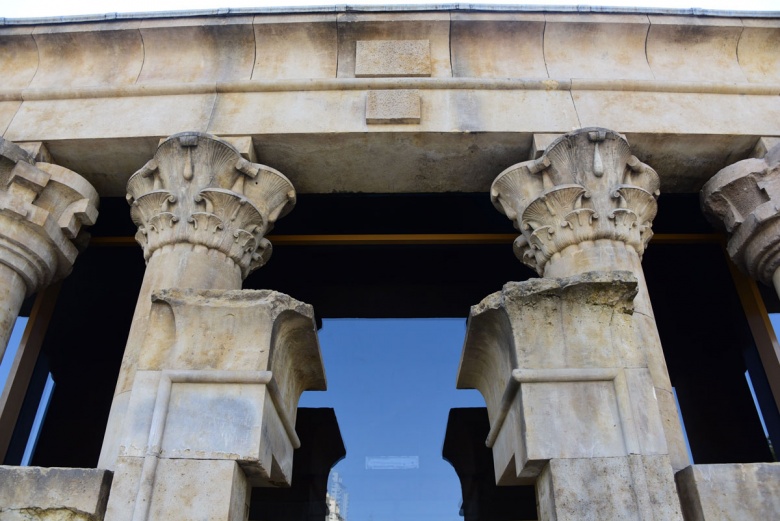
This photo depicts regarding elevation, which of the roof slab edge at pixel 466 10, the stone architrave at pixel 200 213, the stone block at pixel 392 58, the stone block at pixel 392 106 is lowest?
the stone architrave at pixel 200 213

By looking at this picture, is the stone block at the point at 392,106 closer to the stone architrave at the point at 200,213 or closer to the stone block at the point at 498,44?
the stone block at the point at 498,44

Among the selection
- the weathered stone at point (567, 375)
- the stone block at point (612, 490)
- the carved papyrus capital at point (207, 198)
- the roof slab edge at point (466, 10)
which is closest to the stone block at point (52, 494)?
the carved papyrus capital at point (207, 198)

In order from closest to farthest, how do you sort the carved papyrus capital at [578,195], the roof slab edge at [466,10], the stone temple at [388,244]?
the stone temple at [388,244] → the carved papyrus capital at [578,195] → the roof slab edge at [466,10]

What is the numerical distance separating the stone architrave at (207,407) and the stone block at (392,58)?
2698mm

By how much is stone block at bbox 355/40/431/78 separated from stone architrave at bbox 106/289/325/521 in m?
2.70

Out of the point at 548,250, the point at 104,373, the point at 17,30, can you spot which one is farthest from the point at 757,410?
the point at 17,30

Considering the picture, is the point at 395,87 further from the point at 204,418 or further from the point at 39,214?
the point at 204,418

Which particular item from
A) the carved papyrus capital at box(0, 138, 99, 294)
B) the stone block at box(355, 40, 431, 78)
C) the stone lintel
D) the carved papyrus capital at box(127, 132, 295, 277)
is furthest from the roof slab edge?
the carved papyrus capital at box(0, 138, 99, 294)

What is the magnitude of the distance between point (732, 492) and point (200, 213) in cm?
376

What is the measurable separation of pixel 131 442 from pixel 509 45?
4.53 metres

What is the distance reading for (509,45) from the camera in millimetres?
5688

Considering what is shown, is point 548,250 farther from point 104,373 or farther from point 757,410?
point 104,373

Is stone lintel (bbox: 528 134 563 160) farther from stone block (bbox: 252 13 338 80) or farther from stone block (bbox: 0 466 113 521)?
stone block (bbox: 0 466 113 521)

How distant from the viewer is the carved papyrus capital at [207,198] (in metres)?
4.54
